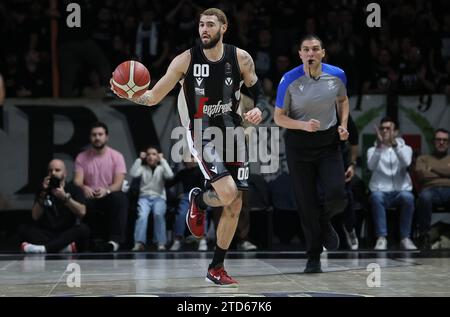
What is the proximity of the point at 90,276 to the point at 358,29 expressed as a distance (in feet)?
24.8

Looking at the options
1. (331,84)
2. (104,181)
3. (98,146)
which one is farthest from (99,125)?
(331,84)

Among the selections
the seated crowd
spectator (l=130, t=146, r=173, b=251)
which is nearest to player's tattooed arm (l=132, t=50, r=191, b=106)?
the seated crowd

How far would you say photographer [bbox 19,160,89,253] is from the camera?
1069cm

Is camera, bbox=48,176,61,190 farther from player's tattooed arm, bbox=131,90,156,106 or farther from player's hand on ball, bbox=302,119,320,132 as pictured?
player's hand on ball, bbox=302,119,320,132

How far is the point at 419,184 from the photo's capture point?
1170 centimetres

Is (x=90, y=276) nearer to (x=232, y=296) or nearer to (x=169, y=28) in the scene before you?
(x=232, y=296)

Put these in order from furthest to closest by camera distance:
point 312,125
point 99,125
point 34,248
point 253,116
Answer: point 99,125, point 34,248, point 312,125, point 253,116

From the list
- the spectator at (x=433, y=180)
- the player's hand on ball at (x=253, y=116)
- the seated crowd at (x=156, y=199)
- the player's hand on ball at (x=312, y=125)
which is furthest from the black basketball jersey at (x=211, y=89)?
the spectator at (x=433, y=180)

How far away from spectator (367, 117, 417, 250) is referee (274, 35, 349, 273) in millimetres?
3734

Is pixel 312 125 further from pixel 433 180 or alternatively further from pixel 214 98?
pixel 433 180

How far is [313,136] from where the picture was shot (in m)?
7.61

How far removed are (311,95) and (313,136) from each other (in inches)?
14.7

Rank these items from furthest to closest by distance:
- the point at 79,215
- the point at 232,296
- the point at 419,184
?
the point at 419,184 → the point at 79,215 → the point at 232,296

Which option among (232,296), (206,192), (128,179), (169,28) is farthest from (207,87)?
(169,28)
